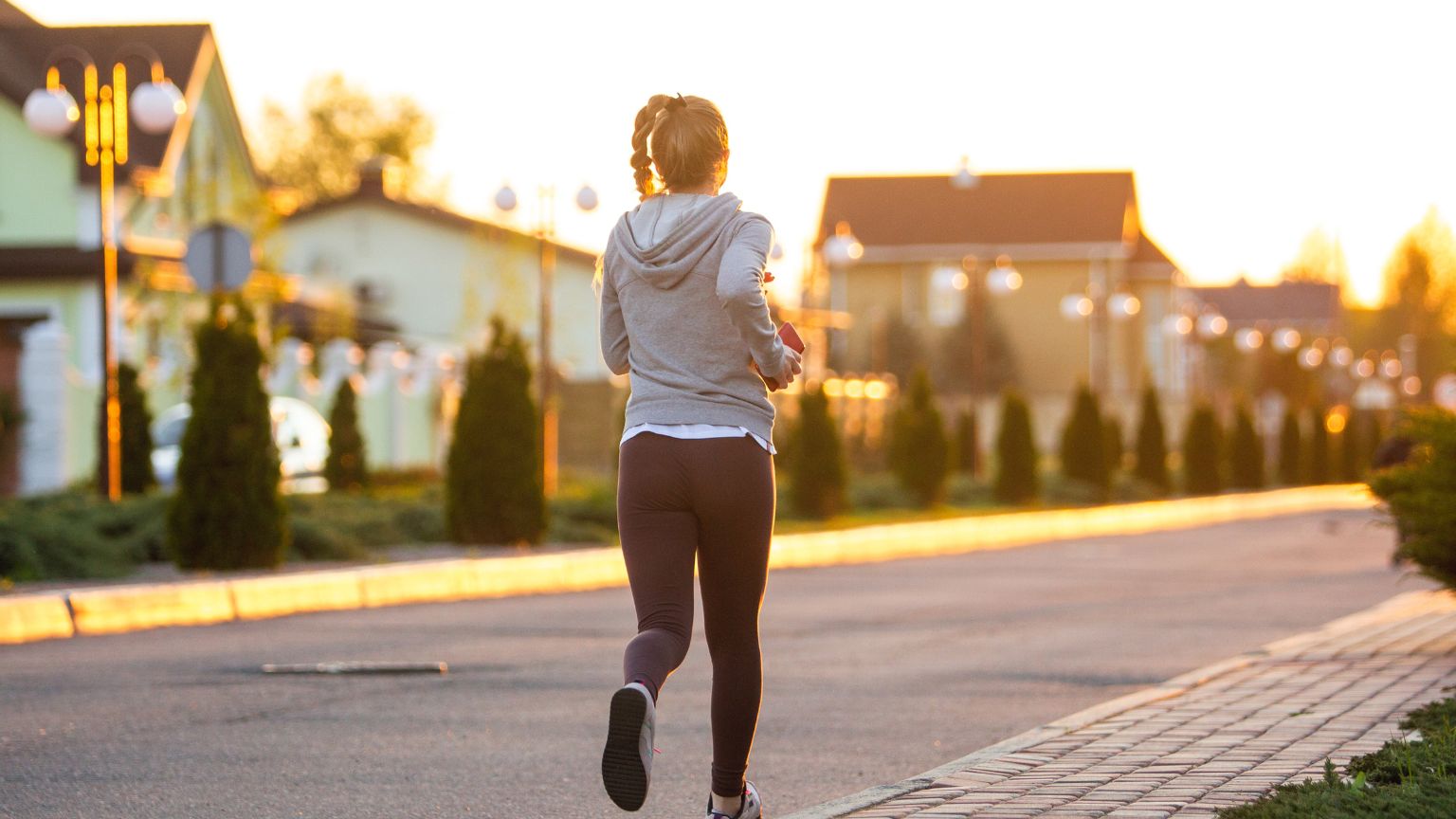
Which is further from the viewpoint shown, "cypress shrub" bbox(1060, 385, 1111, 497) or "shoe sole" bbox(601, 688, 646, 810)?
"cypress shrub" bbox(1060, 385, 1111, 497)

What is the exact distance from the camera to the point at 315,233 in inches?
2386

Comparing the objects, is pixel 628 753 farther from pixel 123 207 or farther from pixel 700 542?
pixel 123 207

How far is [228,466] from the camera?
54.2 ft

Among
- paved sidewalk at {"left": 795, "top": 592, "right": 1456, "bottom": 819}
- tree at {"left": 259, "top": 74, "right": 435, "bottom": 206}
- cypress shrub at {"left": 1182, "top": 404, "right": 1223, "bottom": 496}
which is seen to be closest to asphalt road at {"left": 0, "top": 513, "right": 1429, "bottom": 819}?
paved sidewalk at {"left": 795, "top": 592, "right": 1456, "bottom": 819}

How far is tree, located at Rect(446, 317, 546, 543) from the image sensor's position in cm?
2027

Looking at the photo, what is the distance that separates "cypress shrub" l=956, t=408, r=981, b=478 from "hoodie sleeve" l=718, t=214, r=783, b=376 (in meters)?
34.3

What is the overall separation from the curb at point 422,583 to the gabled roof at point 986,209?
149 feet

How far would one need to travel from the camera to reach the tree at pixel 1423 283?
513 ft

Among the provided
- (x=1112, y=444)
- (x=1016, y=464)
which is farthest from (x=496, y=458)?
(x=1112, y=444)

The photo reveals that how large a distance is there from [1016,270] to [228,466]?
199 feet

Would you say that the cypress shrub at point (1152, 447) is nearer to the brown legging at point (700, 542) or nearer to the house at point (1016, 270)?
the house at point (1016, 270)

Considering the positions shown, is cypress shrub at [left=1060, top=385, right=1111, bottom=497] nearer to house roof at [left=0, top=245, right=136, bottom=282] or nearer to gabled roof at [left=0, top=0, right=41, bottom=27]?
house roof at [left=0, top=245, right=136, bottom=282]

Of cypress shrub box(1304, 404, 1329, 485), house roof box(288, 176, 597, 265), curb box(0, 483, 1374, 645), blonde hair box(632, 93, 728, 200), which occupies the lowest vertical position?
cypress shrub box(1304, 404, 1329, 485)

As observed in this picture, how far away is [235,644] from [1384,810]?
8.23 metres
